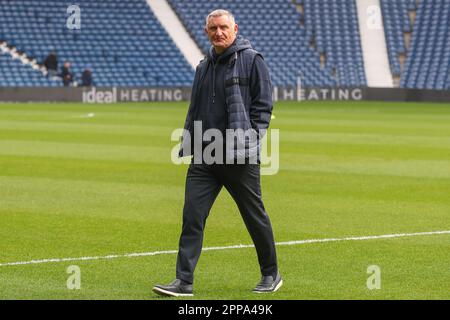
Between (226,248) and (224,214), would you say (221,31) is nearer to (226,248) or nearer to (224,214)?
(226,248)

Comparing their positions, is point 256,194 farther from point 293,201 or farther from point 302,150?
point 302,150

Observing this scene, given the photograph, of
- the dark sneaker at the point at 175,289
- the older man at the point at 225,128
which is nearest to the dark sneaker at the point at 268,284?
the older man at the point at 225,128

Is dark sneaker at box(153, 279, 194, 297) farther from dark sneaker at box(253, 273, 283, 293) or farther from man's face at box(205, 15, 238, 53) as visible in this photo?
man's face at box(205, 15, 238, 53)

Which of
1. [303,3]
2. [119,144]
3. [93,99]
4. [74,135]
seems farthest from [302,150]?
[303,3]

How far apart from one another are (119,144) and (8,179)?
7.22m

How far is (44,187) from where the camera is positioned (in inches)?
647

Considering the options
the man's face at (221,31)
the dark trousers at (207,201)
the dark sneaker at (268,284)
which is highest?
the man's face at (221,31)

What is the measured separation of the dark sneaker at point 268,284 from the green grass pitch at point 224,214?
0.10 m

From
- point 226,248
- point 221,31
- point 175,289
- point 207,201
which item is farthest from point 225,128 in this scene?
point 226,248

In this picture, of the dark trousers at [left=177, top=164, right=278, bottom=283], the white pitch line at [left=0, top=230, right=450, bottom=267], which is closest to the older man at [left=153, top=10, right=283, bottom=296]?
the dark trousers at [left=177, top=164, right=278, bottom=283]

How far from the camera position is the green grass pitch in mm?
9273

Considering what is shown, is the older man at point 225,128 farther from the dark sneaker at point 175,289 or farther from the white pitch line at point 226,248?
the white pitch line at point 226,248

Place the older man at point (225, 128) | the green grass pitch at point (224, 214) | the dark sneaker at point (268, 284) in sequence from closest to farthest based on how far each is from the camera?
1. the older man at point (225, 128)
2. the dark sneaker at point (268, 284)
3. the green grass pitch at point (224, 214)

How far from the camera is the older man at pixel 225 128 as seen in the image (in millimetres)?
8422
